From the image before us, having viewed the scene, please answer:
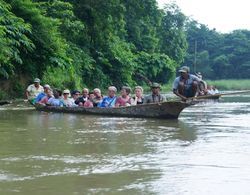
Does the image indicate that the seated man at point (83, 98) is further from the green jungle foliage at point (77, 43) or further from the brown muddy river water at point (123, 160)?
the brown muddy river water at point (123, 160)

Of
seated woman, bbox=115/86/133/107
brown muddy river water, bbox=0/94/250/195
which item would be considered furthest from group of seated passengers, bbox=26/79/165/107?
brown muddy river water, bbox=0/94/250/195

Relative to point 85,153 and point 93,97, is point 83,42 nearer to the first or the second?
point 93,97

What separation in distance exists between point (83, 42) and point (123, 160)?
23.4 metres

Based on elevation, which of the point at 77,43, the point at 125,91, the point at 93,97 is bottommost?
the point at 93,97

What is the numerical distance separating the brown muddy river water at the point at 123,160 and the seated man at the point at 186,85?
7.47 ft

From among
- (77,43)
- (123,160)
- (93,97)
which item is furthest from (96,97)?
(77,43)

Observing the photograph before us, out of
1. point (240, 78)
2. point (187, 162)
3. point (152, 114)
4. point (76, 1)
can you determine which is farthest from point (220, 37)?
point (187, 162)

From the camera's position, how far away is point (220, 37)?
86812 mm

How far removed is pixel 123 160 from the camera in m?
6.27

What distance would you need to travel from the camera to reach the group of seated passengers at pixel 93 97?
12955 millimetres

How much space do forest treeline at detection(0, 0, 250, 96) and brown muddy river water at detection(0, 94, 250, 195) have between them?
273 inches

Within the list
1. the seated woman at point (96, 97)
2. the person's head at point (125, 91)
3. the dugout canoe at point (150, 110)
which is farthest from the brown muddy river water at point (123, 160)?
the seated woman at point (96, 97)

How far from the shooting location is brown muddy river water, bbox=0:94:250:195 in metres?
4.84

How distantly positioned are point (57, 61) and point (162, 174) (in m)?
14.9
